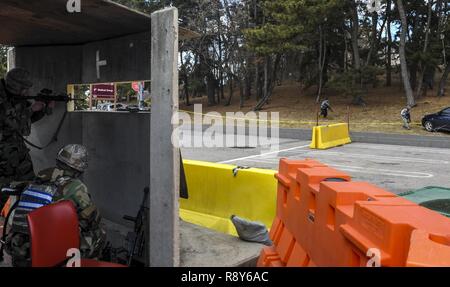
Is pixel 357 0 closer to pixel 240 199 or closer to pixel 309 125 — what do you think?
pixel 309 125

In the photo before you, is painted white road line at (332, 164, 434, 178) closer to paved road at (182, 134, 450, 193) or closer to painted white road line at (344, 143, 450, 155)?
paved road at (182, 134, 450, 193)

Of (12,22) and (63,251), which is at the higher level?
(12,22)

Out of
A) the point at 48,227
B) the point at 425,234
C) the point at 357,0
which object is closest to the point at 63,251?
the point at 48,227

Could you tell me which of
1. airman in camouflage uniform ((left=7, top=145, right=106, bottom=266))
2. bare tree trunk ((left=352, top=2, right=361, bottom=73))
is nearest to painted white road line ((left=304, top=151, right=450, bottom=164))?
airman in camouflage uniform ((left=7, top=145, right=106, bottom=266))

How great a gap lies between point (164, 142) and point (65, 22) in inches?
74.3

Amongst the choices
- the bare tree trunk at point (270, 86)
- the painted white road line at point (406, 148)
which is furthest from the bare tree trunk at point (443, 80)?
the painted white road line at point (406, 148)

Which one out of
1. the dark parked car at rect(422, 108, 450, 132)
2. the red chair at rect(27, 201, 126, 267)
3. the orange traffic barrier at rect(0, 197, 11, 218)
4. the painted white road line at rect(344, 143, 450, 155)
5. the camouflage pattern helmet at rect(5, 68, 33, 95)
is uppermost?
the camouflage pattern helmet at rect(5, 68, 33, 95)

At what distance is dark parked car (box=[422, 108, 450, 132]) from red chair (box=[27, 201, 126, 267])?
19749mm

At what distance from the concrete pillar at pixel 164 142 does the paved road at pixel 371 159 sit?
6.57m

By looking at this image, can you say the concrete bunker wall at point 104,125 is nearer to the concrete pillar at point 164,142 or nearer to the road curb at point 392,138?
the concrete pillar at point 164,142

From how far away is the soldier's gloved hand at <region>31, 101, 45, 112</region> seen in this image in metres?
4.99

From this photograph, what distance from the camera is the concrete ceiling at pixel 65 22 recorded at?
3615 millimetres

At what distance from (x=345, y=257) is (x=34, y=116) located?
3.99 meters
